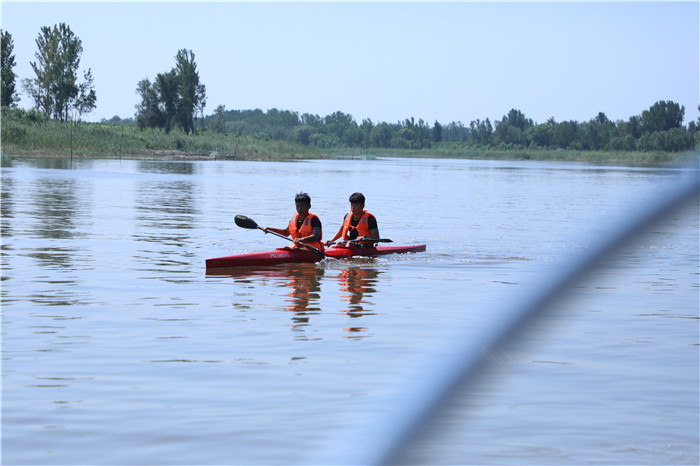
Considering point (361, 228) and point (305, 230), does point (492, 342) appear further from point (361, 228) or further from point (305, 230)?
point (361, 228)

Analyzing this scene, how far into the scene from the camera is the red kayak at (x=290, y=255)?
1445cm

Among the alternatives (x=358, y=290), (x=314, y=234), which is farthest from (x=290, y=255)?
(x=358, y=290)

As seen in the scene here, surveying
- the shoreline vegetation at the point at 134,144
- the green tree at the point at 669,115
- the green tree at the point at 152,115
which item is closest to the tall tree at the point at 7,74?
the shoreline vegetation at the point at 134,144

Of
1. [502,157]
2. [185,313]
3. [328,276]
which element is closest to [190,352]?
[185,313]

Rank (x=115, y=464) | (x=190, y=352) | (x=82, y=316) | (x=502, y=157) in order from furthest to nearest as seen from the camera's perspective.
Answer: (x=502, y=157) < (x=82, y=316) < (x=190, y=352) < (x=115, y=464)

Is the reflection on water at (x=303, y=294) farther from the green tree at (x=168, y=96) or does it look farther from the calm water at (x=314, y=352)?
the green tree at (x=168, y=96)

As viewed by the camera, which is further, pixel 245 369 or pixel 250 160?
pixel 250 160

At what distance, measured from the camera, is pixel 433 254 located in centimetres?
1805

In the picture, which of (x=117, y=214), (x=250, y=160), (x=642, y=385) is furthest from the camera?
(x=250, y=160)

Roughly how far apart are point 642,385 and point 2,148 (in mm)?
71083

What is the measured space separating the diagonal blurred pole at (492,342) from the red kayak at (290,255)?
43.5 ft

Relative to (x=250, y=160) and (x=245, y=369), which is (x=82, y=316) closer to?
(x=245, y=369)

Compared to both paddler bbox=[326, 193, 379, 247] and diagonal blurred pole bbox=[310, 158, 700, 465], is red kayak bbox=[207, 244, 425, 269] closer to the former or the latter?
paddler bbox=[326, 193, 379, 247]

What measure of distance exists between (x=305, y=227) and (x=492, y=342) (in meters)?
14.4
